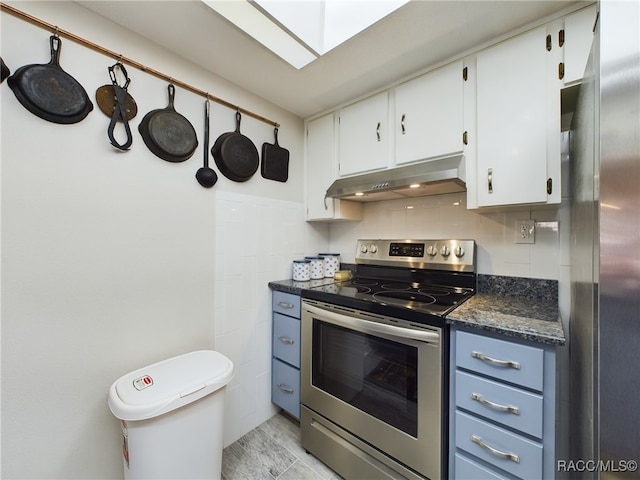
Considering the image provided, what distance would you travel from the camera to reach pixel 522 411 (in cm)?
92

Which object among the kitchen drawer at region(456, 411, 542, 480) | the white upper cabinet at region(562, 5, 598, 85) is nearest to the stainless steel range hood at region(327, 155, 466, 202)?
the white upper cabinet at region(562, 5, 598, 85)

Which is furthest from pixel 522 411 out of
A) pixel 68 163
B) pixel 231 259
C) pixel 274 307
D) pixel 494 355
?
pixel 68 163

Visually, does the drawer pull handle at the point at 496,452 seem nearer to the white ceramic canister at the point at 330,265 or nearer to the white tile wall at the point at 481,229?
the white tile wall at the point at 481,229

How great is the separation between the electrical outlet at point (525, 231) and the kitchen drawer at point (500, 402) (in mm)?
838

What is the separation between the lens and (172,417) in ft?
3.36

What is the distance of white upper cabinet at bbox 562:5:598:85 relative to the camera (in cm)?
103

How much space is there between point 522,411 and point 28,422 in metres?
1.86

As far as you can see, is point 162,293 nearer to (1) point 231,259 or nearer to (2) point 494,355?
(1) point 231,259

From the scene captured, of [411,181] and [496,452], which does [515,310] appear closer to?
[496,452]

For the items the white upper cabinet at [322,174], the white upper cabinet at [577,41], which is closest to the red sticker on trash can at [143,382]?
the white upper cabinet at [322,174]

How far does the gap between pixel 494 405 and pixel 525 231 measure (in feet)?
3.10

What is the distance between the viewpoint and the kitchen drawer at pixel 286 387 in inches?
66.4

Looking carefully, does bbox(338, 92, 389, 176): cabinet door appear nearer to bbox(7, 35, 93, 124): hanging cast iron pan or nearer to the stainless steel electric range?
the stainless steel electric range

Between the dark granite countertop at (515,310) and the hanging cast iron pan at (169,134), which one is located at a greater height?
the hanging cast iron pan at (169,134)
